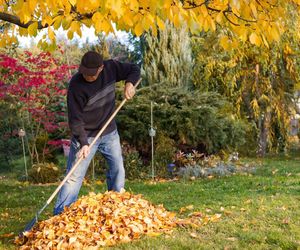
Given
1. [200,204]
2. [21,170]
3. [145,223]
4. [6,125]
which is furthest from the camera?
[6,125]

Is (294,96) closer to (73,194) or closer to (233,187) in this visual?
(233,187)

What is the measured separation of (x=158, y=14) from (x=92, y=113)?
155 centimetres

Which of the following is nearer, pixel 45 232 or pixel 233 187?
pixel 45 232

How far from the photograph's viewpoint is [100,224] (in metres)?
4.08

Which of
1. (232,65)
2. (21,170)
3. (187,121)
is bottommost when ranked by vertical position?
(21,170)

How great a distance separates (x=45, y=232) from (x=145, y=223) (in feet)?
2.82

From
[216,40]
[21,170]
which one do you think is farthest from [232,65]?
[21,170]

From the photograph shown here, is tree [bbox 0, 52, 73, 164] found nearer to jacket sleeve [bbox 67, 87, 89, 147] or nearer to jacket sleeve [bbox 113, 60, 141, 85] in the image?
jacket sleeve [bbox 113, 60, 141, 85]

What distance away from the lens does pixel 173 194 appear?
664cm

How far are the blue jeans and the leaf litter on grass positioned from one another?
23 centimetres

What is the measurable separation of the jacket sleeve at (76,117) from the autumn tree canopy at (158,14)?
2.29ft

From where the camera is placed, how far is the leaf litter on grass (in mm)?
3869

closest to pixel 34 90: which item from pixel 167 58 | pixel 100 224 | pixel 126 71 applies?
pixel 167 58

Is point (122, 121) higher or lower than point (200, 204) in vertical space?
higher
